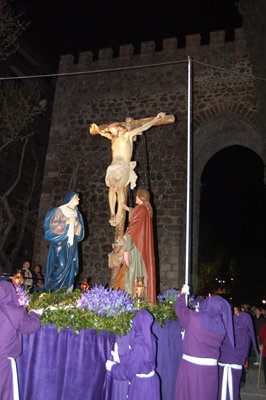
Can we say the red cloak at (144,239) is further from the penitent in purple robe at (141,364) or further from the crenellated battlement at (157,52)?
the crenellated battlement at (157,52)

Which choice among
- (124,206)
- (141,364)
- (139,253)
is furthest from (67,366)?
(124,206)

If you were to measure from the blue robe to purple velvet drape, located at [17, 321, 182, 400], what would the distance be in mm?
1665

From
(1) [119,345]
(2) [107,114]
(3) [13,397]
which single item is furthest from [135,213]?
(2) [107,114]

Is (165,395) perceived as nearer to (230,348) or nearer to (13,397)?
(230,348)

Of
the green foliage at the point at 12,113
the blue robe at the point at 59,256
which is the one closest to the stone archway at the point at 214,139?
the green foliage at the point at 12,113

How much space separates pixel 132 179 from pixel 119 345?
2.82 metres

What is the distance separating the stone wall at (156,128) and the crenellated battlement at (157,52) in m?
0.03

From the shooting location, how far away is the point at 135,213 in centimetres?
532

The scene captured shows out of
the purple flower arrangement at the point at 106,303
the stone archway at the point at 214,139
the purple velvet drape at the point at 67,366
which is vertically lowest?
the purple velvet drape at the point at 67,366

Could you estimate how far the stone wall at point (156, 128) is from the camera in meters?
12.6

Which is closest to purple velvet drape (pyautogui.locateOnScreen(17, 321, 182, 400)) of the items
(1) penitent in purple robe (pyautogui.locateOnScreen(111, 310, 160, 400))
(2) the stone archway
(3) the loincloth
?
(1) penitent in purple robe (pyautogui.locateOnScreen(111, 310, 160, 400))

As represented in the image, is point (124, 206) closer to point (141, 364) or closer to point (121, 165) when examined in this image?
point (121, 165)

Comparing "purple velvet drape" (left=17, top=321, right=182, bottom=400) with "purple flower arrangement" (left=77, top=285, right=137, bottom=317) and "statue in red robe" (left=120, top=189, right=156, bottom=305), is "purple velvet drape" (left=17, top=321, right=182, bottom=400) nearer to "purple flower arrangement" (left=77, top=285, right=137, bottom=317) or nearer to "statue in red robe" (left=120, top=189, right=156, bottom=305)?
"purple flower arrangement" (left=77, top=285, right=137, bottom=317)

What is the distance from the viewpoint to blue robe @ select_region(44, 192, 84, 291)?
213 inches
